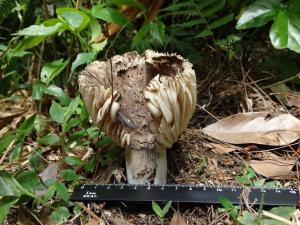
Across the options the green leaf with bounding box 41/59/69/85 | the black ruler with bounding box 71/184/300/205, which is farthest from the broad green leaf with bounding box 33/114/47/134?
the black ruler with bounding box 71/184/300/205

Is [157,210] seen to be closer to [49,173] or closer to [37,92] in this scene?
[49,173]

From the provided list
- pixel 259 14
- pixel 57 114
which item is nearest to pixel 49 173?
pixel 57 114

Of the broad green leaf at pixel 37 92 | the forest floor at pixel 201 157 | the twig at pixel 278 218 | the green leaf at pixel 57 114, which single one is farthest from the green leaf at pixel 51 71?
the twig at pixel 278 218

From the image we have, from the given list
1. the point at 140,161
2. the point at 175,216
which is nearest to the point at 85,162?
the point at 140,161

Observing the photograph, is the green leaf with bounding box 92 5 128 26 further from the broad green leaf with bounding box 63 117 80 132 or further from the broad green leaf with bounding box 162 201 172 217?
the broad green leaf with bounding box 162 201 172 217

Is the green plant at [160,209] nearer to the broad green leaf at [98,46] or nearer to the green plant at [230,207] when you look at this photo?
the green plant at [230,207]

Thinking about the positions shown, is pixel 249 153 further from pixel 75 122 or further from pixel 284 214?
pixel 75 122
